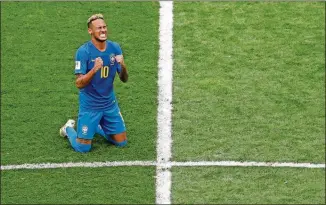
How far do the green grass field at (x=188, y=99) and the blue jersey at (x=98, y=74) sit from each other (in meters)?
0.53

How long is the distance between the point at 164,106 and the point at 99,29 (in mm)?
1639

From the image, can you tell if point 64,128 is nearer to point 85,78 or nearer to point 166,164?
point 85,78

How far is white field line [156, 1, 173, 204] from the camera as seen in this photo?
13250 millimetres

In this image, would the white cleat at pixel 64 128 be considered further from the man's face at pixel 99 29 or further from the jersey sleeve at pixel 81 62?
the man's face at pixel 99 29

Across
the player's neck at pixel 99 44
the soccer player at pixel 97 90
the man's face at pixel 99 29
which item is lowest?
the soccer player at pixel 97 90

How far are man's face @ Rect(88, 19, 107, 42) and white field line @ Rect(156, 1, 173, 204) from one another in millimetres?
1374

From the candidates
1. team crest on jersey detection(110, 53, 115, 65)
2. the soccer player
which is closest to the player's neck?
the soccer player

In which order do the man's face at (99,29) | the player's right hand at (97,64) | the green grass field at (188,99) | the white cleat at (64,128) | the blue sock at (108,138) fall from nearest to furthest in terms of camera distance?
the green grass field at (188,99), the player's right hand at (97,64), the man's face at (99,29), the blue sock at (108,138), the white cleat at (64,128)

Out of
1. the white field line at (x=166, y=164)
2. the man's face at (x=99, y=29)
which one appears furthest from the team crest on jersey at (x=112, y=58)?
the white field line at (x=166, y=164)

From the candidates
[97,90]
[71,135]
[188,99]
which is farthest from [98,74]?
[188,99]

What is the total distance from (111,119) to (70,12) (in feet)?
9.63

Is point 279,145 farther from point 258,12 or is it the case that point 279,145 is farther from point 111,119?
point 258,12

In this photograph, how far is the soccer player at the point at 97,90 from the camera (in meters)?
13.5

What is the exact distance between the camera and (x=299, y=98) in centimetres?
1488
